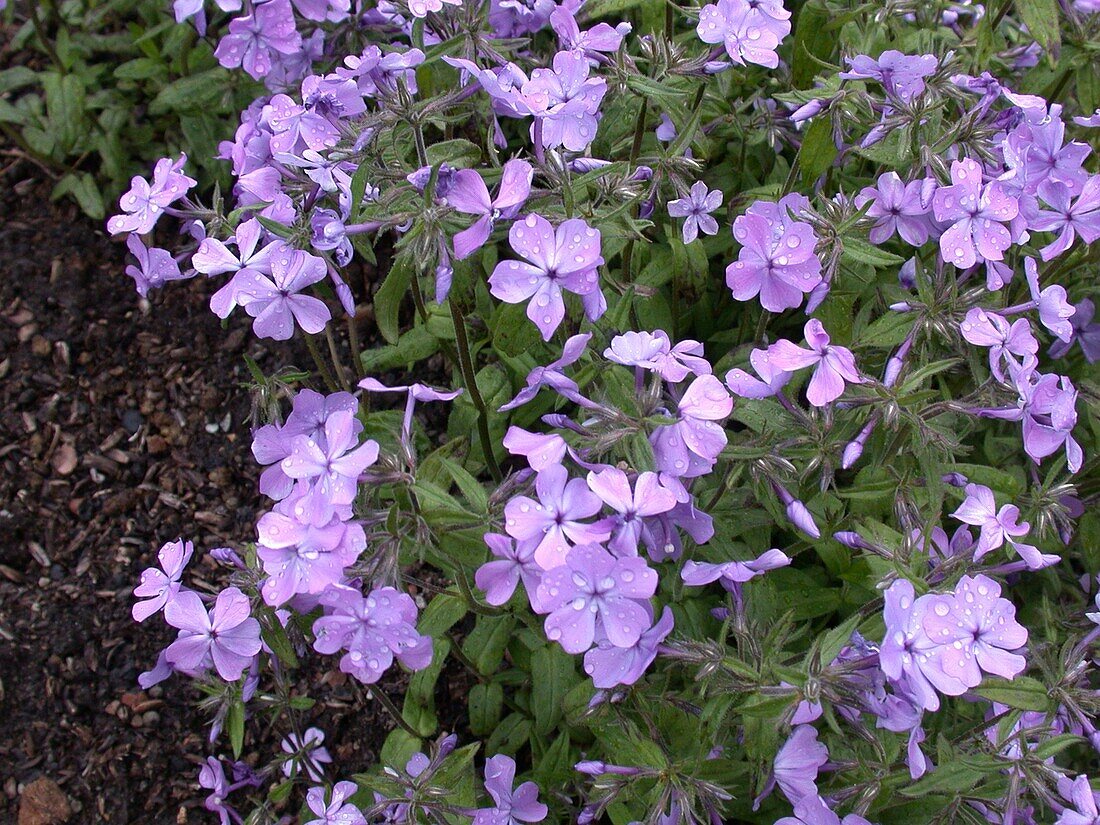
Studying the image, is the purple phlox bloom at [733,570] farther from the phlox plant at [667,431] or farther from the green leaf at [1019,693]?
the green leaf at [1019,693]

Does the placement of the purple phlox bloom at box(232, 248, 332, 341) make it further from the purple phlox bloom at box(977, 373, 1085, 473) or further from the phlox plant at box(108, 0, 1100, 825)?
the purple phlox bloom at box(977, 373, 1085, 473)

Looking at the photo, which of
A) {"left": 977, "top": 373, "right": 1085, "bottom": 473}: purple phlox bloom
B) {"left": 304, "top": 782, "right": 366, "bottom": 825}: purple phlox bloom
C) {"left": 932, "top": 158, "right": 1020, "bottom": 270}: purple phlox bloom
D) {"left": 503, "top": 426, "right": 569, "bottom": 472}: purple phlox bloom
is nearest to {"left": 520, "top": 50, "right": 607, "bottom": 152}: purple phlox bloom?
{"left": 503, "top": 426, "right": 569, "bottom": 472}: purple phlox bloom

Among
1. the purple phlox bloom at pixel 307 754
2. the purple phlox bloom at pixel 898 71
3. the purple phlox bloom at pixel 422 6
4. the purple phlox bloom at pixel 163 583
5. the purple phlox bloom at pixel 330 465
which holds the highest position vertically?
the purple phlox bloom at pixel 422 6

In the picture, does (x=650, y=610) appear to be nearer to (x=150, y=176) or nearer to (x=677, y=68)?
(x=677, y=68)

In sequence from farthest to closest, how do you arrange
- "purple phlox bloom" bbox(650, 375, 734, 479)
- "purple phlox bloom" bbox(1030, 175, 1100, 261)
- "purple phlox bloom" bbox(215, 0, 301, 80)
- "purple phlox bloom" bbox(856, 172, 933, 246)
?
"purple phlox bloom" bbox(215, 0, 301, 80)
"purple phlox bloom" bbox(1030, 175, 1100, 261)
"purple phlox bloom" bbox(856, 172, 933, 246)
"purple phlox bloom" bbox(650, 375, 734, 479)

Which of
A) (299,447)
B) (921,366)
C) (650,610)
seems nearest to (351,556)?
(299,447)

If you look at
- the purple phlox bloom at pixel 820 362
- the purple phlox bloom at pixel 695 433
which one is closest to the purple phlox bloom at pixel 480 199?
the purple phlox bloom at pixel 695 433
